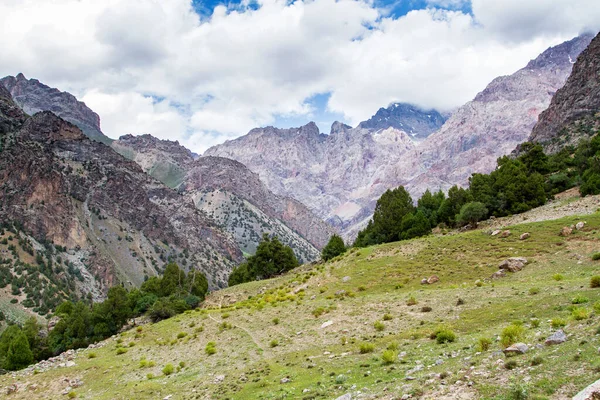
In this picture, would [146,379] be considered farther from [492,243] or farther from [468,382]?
[492,243]

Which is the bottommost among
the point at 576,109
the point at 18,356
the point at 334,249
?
the point at 18,356

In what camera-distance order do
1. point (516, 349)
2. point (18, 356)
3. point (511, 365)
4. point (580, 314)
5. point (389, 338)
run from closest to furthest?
1. point (511, 365)
2. point (516, 349)
3. point (580, 314)
4. point (389, 338)
5. point (18, 356)

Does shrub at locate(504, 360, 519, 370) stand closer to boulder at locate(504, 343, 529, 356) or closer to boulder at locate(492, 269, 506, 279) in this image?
boulder at locate(504, 343, 529, 356)

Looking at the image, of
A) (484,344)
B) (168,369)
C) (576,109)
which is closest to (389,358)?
(484,344)

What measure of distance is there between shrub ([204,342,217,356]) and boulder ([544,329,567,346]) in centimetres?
1997

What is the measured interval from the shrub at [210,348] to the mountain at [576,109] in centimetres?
11335

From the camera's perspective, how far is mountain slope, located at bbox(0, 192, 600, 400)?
11.5 metres

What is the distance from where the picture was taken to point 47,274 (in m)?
142

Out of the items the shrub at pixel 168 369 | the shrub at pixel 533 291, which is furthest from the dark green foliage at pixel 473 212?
the shrub at pixel 168 369

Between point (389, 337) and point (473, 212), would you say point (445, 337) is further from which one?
point (473, 212)

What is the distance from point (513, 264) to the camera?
30844 mm

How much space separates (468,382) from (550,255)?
82.9 feet

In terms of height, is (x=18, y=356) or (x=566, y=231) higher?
(x=18, y=356)

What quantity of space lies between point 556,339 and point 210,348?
67.9 feet
